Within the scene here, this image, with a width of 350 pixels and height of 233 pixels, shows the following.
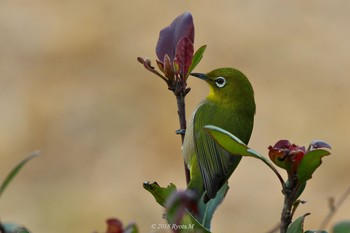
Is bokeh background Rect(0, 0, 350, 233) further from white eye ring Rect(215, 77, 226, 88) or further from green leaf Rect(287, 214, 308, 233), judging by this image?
green leaf Rect(287, 214, 308, 233)

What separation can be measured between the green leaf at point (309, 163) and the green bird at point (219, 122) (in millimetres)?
1198

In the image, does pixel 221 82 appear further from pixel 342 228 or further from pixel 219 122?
pixel 342 228

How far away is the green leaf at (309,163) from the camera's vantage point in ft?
3.99

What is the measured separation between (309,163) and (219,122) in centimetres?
169

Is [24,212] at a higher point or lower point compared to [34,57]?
lower

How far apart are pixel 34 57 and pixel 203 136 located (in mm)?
6894

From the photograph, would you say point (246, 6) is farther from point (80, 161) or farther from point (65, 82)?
point (80, 161)

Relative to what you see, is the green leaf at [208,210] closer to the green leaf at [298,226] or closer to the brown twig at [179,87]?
the brown twig at [179,87]

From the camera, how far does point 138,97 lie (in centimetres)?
864

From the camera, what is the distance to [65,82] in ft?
29.2

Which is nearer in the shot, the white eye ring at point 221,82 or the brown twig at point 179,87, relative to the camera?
the brown twig at point 179,87

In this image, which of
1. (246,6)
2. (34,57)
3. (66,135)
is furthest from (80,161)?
(246,6)

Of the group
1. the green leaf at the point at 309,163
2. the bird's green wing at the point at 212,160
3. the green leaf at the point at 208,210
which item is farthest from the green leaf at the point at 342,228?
the bird's green wing at the point at 212,160

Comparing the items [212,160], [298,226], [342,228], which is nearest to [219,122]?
[212,160]
